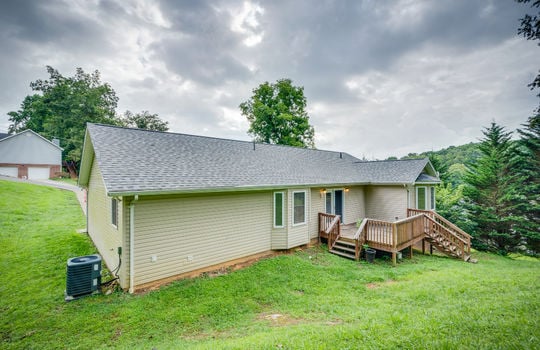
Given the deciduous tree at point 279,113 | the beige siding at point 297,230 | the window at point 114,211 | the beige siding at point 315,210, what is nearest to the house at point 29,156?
the deciduous tree at point 279,113

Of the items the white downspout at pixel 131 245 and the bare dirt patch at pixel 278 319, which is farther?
the white downspout at pixel 131 245

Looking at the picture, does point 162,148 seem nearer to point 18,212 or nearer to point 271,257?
point 271,257

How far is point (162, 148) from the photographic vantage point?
841cm

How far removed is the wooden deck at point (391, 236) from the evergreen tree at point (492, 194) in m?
5.22

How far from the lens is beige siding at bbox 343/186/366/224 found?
12773 millimetres

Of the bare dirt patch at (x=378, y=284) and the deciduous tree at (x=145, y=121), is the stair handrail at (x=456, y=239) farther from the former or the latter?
the deciduous tree at (x=145, y=121)

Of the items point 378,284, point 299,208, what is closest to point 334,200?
point 299,208

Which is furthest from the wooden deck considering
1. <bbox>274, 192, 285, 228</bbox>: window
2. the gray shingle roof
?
<bbox>274, 192, 285, 228</bbox>: window

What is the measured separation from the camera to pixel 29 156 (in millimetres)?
30281

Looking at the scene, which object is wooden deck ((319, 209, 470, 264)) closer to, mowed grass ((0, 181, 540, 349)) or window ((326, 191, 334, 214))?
mowed grass ((0, 181, 540, 349))

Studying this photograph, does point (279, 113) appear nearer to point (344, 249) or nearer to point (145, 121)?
point (344, 249)

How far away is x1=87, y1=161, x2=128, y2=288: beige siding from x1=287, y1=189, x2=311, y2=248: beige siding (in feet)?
19.2

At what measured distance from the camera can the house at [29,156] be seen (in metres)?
28.7

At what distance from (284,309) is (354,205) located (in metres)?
9.43
